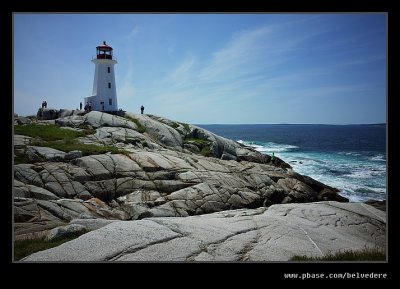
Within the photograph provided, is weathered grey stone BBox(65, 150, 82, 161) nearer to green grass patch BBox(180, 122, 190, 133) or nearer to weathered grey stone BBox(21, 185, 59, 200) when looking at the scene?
weathered grey stone BBox(21, 185, 59, 200)

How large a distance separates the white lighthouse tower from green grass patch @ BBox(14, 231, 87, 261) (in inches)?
1462

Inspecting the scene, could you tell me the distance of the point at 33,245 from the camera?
7.57m

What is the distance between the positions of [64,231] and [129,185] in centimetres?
1209

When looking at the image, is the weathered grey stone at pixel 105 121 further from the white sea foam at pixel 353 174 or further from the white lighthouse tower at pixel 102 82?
the white sea foam at pixel 353 174

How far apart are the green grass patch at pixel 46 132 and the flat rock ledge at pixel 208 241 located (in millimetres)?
23771

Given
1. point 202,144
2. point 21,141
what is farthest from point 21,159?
point 202,144

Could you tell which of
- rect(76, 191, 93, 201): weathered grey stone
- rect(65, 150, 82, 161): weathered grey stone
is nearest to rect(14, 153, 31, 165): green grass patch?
rect(65, 150, 82, 161): weathered grey stone

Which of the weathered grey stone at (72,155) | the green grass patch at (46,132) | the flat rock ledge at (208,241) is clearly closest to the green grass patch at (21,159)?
the weathered grey stone at (72,155)

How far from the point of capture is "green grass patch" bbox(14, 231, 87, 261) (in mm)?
7102

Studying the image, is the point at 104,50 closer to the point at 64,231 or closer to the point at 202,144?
the point at 202,144

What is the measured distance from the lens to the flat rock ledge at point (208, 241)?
6.93 m
